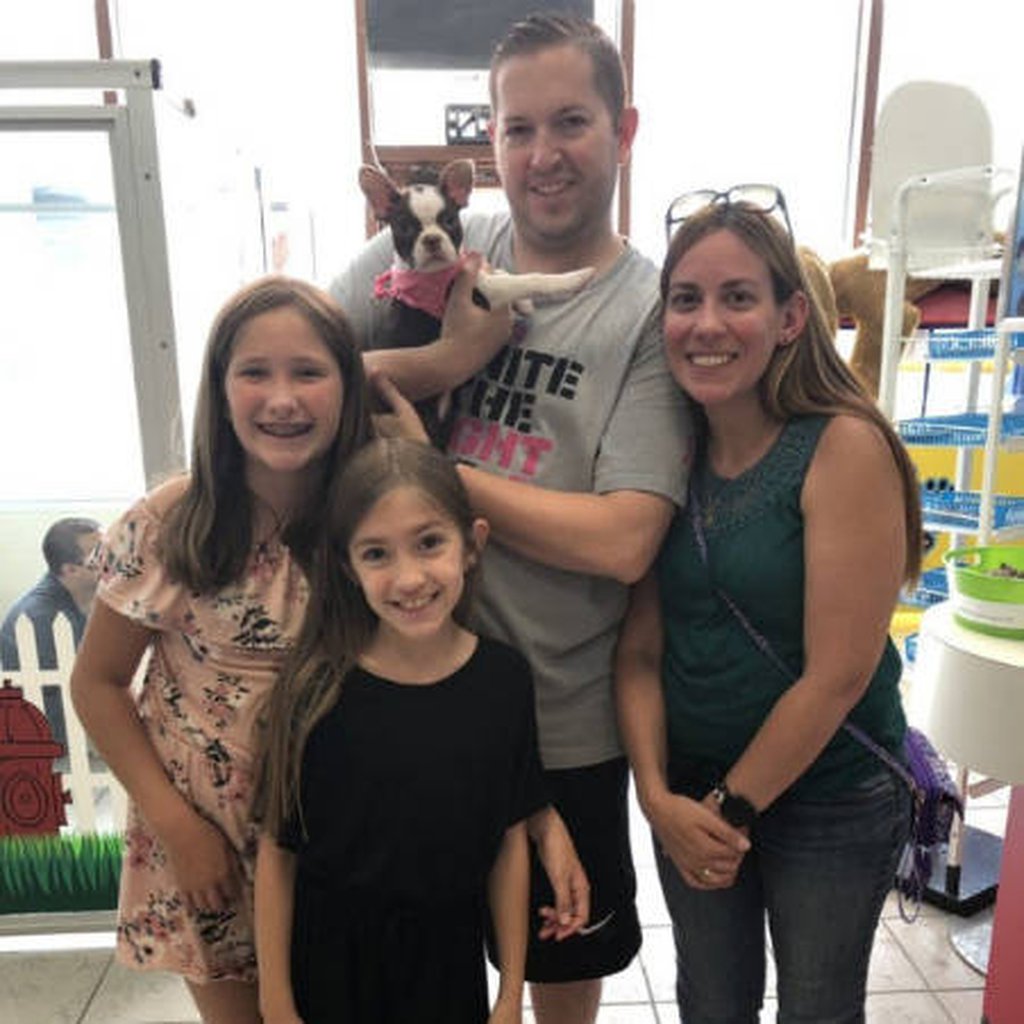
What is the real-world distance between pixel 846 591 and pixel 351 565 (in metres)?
0.58

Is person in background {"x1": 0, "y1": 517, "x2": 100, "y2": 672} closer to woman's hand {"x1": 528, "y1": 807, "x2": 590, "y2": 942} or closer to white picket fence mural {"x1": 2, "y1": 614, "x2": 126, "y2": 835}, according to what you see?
white picket fence mural {"x1": 2, "y1": 614, "x2": 126, "y2": 835}

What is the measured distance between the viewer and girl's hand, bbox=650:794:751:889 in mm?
1134

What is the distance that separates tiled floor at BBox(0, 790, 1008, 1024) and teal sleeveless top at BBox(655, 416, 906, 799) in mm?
1083

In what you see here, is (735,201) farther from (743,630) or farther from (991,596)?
(991,596)

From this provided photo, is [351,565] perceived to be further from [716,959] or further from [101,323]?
[101,323]

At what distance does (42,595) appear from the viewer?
2.01 metres

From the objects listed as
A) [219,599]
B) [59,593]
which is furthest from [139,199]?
[219,599]

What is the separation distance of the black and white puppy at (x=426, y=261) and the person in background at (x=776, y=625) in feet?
0.83

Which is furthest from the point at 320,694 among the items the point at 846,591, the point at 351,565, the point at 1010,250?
the point at 1010,250

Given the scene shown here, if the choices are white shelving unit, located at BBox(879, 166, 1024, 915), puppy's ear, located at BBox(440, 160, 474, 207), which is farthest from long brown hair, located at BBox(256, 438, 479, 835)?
white shelving unit, located at BBox(879, 166, 1024, 915)

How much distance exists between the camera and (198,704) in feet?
3.95

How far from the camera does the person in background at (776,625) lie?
107 cm

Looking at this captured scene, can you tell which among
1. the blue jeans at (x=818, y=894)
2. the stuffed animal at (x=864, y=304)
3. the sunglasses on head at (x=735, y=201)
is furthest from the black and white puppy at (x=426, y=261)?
the stuffed animal at (x=864, y=304)

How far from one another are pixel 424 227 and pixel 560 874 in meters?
0.91
